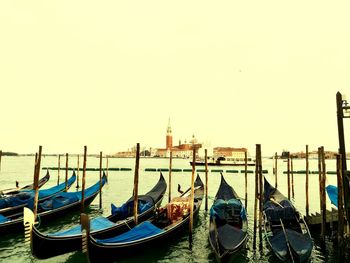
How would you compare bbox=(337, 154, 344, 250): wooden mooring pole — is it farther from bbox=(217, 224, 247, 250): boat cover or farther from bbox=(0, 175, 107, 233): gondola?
bbox=(0, 175, 107, 233): gondola

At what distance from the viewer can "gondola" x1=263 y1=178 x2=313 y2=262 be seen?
7154 mm

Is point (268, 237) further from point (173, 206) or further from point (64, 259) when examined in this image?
point (64, 259)

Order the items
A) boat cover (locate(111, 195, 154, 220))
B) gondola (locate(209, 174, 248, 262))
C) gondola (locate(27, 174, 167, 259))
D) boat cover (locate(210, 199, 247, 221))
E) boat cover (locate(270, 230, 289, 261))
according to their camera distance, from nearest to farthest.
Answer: gondola (locate(27, 174, 167, 259))
gondola (locate(209, 174, 248, 262))
boat cover (locate(270, 230, 289, 261))
boat cover (locate(210, 199, 247, 221))
boat cover (locate(111, 195, 154, 220))

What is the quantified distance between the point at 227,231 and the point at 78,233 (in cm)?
400

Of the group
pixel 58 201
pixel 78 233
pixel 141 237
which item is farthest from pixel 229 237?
pixel 58 201

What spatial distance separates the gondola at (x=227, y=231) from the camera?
713 centimetres

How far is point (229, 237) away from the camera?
25.7ft

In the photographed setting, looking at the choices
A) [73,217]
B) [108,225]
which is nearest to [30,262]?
[108,225]

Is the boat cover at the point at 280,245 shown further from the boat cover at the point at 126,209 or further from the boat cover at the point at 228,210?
the boat cover at the point at 126,209

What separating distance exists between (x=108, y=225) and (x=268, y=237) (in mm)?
4672

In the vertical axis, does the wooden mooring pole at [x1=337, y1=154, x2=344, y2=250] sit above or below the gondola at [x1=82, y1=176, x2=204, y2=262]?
above

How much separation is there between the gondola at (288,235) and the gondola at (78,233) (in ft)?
14.1

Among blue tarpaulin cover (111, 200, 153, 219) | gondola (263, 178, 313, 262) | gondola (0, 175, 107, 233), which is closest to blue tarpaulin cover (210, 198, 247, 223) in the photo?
gondola (263, 178, 313, 262)

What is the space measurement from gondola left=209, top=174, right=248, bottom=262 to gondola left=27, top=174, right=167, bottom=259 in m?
Answer: 2.70
